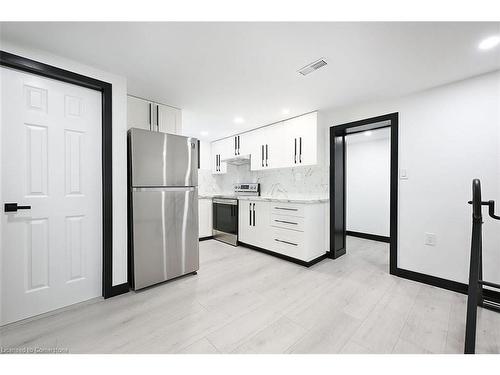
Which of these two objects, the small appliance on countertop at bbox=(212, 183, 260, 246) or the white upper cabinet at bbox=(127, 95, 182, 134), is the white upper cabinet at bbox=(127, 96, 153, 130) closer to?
the white upper cabinet at bbox=(127, 95, 182, 134)

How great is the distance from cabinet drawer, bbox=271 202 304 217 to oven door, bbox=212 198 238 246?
0.93 metres

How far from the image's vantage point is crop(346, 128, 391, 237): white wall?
4047mm

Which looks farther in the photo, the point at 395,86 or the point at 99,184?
the point at 395,86

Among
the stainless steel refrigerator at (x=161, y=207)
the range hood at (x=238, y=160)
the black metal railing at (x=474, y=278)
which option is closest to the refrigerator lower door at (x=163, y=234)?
the stainless steel refrigerator at (x=161, y=207)

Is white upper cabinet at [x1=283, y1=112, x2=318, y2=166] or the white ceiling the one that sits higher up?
the white ceiling

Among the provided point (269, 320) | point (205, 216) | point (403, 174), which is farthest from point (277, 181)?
point (269, 320)

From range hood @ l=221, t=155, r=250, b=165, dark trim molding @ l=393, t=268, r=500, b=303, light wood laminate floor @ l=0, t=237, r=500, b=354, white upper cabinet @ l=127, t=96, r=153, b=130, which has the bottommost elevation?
light wood laminate floor @ l=0, t=237, r=500, b=354

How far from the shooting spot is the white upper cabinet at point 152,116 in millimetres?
2551

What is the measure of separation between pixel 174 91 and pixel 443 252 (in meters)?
3.53

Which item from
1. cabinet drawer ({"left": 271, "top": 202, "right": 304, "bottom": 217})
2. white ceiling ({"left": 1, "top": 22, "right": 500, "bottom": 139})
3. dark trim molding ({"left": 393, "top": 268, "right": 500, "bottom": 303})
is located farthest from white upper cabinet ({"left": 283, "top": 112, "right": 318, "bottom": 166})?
dark trim molding ({"left": 393, "top": 268, "right": 500, "bottom": 303})

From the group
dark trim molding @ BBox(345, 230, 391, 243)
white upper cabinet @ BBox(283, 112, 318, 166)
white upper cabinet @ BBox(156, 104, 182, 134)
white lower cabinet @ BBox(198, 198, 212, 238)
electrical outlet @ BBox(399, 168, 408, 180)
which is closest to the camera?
electrical outlet @ BBox(399, 168, 408, 180)
